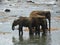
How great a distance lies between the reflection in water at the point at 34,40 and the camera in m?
15.6

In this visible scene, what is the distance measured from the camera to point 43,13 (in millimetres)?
19109

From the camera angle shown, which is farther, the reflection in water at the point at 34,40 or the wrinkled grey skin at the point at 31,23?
the wrinkled grey skin at the point at 31,23

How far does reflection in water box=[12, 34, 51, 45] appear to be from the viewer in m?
15.6

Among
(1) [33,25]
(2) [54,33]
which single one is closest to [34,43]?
(1) [33,25]

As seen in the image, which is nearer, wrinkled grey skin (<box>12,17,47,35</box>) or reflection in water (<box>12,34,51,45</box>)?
reflection in water (<box>12,34,51,45</box>)

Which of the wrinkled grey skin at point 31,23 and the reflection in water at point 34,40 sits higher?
the wrinkled grey skin at point 31,23

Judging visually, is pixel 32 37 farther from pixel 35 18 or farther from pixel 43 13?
pixel 43 13

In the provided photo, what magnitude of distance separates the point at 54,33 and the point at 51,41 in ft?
8.43

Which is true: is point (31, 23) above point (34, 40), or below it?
above

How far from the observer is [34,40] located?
16.4 meters

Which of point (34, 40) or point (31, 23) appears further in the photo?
point (31, 23)

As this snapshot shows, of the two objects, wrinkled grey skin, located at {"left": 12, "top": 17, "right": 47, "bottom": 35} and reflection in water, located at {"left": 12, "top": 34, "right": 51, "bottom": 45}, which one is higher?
wrinkled grey skin, located at {"left": 12, "top": 17, "right": 47, "bottom": 35}

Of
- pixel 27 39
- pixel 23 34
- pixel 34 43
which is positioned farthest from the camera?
pixel 23 34

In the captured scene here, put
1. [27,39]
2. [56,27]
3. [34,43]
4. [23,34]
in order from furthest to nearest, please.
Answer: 1. [56,27]
2. [23,34]
3. [27,39]
4. [34,43]
